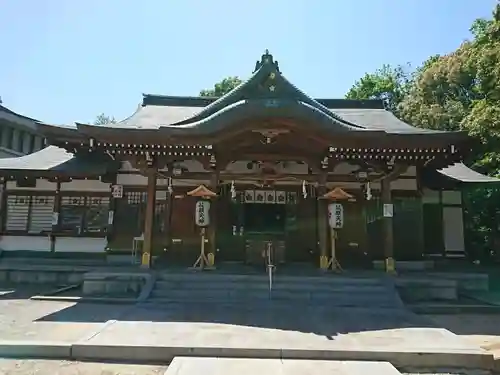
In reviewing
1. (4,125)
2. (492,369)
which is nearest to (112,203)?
(492,369)

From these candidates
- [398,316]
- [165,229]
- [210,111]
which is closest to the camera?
[398,316]

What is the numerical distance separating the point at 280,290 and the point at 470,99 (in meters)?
21.6

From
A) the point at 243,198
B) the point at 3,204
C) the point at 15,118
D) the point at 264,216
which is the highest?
the point at 15,118

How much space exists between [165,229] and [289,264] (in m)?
3.70

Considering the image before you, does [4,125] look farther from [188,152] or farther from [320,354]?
[320,354]

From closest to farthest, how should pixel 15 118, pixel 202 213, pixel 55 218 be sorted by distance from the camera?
pixel 202 213, pixel 55 218, pixel 15 118

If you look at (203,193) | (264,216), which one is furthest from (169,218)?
(264,216)

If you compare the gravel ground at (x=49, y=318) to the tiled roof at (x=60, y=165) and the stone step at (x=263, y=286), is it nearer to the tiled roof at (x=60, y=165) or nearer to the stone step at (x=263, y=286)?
the stone step at (x=263, y=286)

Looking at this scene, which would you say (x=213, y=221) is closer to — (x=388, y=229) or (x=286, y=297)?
(x=286, y=297)

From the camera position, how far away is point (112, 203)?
40.3 ft

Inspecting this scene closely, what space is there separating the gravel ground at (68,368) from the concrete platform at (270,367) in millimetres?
320

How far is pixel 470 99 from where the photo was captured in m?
24.8

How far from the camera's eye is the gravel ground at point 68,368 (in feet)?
14.9

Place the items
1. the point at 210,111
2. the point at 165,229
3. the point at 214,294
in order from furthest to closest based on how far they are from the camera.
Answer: the point at 165,229 → the point at 210,111 → the point at 214,294
